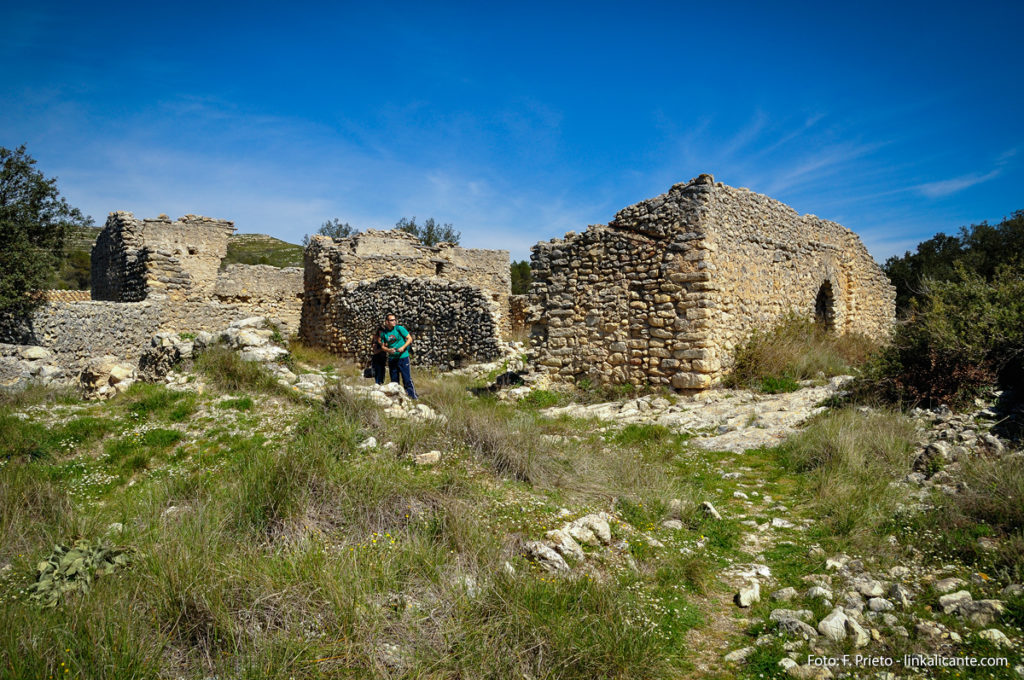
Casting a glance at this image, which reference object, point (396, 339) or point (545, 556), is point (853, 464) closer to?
point (545, 556)

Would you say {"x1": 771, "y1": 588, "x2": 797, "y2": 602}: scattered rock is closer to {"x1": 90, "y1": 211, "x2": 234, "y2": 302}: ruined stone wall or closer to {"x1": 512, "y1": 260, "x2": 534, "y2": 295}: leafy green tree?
{"x1": 90, "y1": 211, "x2": 234, "y2": 302}: ruined stone wall

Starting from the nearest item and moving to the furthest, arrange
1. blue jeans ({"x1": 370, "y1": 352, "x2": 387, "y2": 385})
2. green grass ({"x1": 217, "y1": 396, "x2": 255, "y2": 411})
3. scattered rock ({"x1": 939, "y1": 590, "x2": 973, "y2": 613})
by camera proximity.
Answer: scattered rock ({"x1": 939, "y1": 590, "x2": 973, "y2": 613})
green grass ({"x1": 217, "y1": 396, "x2": 255, "y2": 411})
blue jeans ({"x1": 370, "y1": 352, "x2": 387, "y2": 385})

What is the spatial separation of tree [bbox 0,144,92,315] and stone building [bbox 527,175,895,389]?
1070cm

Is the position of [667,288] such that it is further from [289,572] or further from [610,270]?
[289,572]

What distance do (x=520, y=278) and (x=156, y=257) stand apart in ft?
107

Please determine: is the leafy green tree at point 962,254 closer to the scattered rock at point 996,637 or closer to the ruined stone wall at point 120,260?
the scattered rock at point 996,637

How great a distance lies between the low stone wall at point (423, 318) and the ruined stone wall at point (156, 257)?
4.04 metres

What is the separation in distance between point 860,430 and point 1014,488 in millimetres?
2032

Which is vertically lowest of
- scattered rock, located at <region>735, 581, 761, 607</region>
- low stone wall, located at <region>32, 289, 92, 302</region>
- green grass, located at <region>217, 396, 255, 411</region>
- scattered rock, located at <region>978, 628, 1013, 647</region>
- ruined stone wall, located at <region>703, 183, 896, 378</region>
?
scattered rock, located at <region>735, 581, 761, 607</region>

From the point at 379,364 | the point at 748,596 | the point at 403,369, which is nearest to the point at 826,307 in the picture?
the point at 403,369

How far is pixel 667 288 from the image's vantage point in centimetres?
1023

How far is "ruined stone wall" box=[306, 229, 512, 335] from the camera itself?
17.5 metres

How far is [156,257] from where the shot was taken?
579 inches

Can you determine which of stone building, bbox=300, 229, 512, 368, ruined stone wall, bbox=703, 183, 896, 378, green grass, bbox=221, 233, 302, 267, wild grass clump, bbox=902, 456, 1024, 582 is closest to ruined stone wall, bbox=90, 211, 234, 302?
stone building, bbox=300, 229, 512, 368
